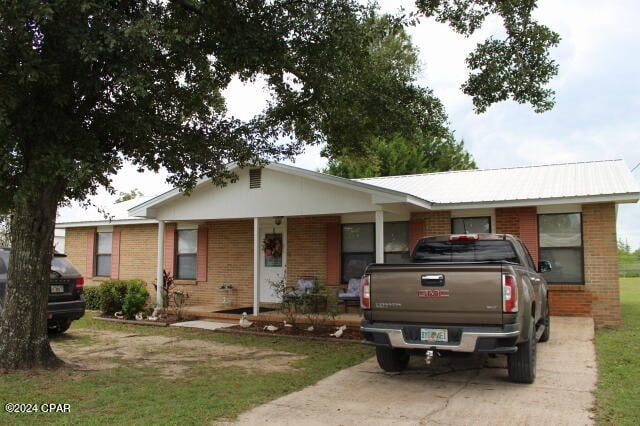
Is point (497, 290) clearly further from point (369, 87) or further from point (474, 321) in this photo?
point (369, 87)

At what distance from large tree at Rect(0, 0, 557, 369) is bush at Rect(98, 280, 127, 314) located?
5109 millimetres

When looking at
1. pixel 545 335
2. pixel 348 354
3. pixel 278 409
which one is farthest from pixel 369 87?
pixel 278 409

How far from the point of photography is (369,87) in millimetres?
9664

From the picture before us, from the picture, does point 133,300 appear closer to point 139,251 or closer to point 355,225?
point 139,251

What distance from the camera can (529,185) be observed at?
12.5 metres

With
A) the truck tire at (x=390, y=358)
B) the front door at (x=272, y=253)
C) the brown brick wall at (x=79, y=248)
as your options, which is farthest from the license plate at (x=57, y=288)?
the brown brick wall at (x=79, y=248)

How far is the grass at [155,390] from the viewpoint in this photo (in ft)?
17.4

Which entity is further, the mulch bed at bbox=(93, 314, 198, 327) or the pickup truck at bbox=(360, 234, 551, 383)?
the mulch bed at bbox=(93, 314, 198, 327)

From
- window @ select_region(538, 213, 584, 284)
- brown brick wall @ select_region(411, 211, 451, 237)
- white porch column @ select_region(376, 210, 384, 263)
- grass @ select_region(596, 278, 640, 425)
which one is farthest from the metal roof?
grass @ select_region(596, 278, 640, 425)

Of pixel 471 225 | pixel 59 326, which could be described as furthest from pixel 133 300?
pixel 471 225

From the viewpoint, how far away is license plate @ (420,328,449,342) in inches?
237

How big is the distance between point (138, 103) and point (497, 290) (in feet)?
17.9

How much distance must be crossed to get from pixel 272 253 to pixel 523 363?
29.7 ft

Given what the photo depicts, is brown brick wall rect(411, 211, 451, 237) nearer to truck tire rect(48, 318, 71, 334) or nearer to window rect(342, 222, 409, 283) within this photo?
window rect(342, 222, 409, 283)
